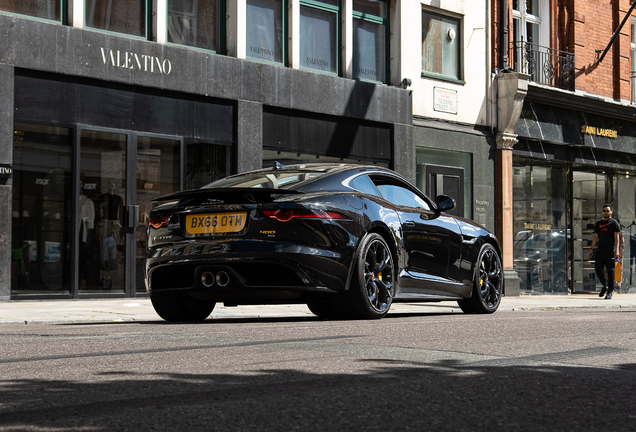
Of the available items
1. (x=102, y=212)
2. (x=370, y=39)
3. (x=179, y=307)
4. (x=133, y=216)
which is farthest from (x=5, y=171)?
(x=370, y=39)

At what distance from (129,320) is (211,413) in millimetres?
5498

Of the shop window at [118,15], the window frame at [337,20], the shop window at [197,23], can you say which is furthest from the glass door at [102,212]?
the window frame at [337,20]

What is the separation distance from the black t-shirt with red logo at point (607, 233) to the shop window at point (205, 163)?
7.84 m

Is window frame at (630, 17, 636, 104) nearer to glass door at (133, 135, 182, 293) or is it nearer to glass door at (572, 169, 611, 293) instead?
glass door at (572, 169, 611, 293)

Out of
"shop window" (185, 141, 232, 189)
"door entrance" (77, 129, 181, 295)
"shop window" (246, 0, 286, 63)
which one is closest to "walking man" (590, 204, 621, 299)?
"shop window" (246, 0, 286, 63)

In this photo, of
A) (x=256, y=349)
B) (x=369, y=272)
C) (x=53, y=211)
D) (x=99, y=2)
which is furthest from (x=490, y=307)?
(x=99, y=2)

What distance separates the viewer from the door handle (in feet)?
45.0

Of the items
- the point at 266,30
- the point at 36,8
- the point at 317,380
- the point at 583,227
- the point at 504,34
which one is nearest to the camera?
the point at 317,380

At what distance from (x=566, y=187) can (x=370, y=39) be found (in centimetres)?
679

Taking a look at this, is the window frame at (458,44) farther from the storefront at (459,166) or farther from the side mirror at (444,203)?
the side mirror at (444,203)

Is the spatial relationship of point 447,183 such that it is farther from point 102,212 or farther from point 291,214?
point 291,214

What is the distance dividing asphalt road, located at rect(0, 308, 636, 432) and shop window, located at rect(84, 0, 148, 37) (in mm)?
8335

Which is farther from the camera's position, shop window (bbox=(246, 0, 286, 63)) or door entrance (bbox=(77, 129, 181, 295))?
shop window (bbox=(246, 0, 286, 63))

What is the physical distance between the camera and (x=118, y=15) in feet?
46.0
